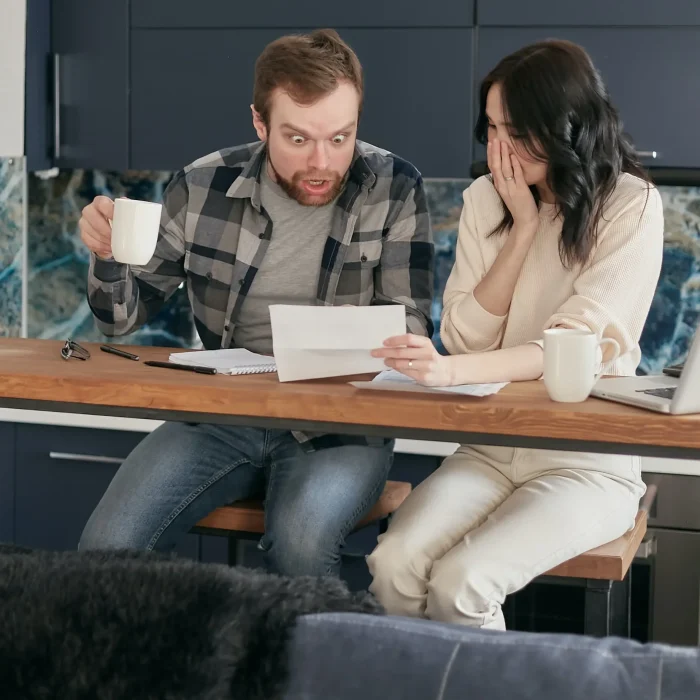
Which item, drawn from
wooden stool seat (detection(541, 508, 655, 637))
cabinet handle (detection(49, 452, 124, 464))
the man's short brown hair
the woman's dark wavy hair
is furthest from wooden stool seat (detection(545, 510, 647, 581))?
cabinet handle (detection(49, 452, 124, 464))

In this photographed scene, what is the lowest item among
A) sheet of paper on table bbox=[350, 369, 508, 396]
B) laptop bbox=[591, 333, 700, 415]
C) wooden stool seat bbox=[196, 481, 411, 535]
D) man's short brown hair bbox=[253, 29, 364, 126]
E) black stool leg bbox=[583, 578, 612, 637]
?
black stool leg bbox=[583, 578, 612, 637]

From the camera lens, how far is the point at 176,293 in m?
3.58

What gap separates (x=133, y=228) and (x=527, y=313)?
2.46ft

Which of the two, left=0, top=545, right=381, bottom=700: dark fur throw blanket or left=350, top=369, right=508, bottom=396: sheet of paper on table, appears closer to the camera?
left=0, top=545, right=381, bottom=700: dark fur throw blanket

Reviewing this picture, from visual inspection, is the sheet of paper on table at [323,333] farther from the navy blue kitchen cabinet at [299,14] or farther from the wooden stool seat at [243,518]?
the navy blue kitchen cabinet at [299,14]

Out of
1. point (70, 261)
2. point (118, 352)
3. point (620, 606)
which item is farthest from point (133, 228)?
point (70, 261)

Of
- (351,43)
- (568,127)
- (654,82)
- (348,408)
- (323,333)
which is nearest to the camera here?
(348,408)

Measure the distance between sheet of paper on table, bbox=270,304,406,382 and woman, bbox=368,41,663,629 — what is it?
1.9 inches

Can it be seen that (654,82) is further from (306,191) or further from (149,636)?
(149,636)

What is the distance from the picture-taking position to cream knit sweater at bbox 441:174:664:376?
192 centimetres

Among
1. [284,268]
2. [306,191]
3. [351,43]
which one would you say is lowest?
[284,268]

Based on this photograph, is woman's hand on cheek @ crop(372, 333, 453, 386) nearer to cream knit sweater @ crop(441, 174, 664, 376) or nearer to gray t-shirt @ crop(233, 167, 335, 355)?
cream knit sweater @ crop(441, 174, 664, 376)

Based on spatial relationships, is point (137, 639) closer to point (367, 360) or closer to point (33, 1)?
point (367, 360)

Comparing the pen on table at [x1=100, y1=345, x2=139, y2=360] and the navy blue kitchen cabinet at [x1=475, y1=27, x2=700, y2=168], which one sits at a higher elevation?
the navy blue kitchen cabinet at [x1=475, y1=27, x2=700, y2=168]
